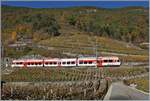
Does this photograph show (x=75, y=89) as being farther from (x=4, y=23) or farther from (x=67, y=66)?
(x=4, y=23)

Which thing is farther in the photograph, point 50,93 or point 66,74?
point 66,74

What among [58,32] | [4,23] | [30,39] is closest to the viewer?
[30,39]

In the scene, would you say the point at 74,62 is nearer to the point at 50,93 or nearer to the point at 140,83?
the point at 140,83

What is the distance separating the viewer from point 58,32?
139 meters

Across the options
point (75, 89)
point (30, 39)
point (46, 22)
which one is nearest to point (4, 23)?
point (46, 22)

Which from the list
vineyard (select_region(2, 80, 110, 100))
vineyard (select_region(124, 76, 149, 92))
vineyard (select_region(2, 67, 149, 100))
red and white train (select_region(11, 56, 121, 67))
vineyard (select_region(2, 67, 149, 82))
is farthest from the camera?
red and white train (select_region(11, 56, 121, 67))

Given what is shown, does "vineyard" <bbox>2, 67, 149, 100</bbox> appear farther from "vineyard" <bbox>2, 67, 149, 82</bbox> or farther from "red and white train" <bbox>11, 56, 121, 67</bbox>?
"red and white train" <bbox>11, 56, 121, 67</bbox>

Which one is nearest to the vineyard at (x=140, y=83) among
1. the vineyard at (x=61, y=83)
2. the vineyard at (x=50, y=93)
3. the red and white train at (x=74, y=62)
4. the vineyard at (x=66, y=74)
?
the vineyard at (x=61, y=83)

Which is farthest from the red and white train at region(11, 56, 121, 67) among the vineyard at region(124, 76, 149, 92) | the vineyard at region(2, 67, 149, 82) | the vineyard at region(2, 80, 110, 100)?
the vineyard at region(2, 80, 110, 100)

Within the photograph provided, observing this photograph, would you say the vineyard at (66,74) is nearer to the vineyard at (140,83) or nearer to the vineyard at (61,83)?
the vineyard at (61,83)

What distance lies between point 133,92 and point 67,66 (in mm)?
28764

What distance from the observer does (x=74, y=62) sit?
67812mm

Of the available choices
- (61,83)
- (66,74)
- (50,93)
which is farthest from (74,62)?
(50,93)

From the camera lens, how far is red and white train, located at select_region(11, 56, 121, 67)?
66.1 meters
